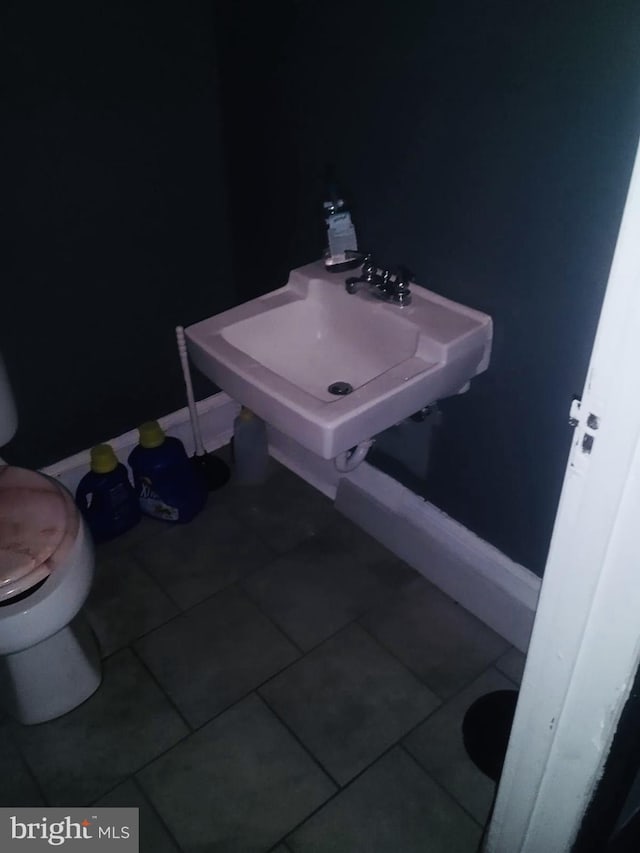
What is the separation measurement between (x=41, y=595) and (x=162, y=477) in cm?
68

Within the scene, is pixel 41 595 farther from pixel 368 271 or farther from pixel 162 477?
pixel 368 271

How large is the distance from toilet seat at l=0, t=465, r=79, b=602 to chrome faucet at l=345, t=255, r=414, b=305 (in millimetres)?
759

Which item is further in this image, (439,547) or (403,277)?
(439,547)

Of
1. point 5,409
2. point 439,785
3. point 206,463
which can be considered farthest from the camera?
point 206,463

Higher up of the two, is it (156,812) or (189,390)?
(189,390)

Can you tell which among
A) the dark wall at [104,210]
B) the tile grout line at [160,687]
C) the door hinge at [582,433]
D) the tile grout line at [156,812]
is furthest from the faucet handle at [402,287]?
the tile grout line at [156,812]

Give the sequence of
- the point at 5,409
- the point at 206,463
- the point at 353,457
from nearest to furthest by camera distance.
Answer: the point at 5,409 → the point at 353,457 → the point at 206,463

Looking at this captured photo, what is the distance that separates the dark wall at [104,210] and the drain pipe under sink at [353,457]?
0.66 meters

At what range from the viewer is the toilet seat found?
124 centimetres

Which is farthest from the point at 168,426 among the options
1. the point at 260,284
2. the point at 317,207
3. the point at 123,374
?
the point at 317,207

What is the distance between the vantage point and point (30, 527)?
1322mm

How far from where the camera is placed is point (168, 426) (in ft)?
6.93

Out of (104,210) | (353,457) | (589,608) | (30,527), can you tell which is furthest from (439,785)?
(104,210)

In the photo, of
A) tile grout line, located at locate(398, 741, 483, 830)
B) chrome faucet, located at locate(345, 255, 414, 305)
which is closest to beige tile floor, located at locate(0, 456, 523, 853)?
tile grout line, located at locate(398, 741, 483, 830)
